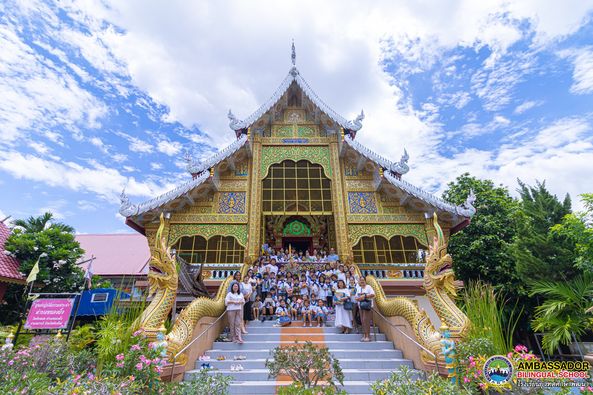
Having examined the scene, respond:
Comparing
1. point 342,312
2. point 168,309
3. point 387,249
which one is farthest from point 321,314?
point 387,249

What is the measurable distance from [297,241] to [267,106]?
5.69m

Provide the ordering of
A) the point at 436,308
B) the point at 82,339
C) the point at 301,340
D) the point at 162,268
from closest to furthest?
the point at 436,308
the point at 162,268
the point at 301,340
the point at 82,339

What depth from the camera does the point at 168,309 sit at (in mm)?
5031

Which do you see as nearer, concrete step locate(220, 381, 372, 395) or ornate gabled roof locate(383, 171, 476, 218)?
concrete step locate(220, 381, 372, 395)

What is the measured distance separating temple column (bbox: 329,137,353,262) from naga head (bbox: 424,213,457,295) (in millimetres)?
4499

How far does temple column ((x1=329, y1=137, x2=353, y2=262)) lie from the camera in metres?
9.88

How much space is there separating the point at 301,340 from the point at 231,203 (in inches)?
236

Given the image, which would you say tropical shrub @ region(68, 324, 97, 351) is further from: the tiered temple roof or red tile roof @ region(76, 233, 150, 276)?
red tile roof @ region(76, 233, 150, 276)

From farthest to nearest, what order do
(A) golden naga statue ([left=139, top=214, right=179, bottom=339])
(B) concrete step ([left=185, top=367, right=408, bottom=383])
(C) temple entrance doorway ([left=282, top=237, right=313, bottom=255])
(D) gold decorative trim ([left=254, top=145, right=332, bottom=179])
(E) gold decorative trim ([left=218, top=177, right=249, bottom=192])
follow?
(C) temple entrance doorway ([left=282, top=237, right=313, bottom=255]), (D) gold decorative trim ([left=254, top=145, right=332, bottom=179]), (E) gold decorative trim ([left=218, top=177, right=249, bottom=192]), (A) golden naga statue ([left=139, top=214, right=179, bottom=339]), (B) concrete step ([left=185, top=367, right=408, bottom=383])

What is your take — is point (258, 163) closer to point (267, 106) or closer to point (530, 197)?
point (267, 106)

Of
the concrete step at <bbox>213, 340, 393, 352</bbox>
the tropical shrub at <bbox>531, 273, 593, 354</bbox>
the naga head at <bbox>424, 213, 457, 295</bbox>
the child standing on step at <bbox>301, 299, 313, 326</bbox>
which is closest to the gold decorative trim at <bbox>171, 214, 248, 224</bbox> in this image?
the child standing on step at <bbox>301, 299, 313, 326</bbox>

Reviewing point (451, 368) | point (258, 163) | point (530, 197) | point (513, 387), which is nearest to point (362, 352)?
point (451, 368)

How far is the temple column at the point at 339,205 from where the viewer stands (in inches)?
389

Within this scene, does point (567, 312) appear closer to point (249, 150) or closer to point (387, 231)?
point (387, 231)
